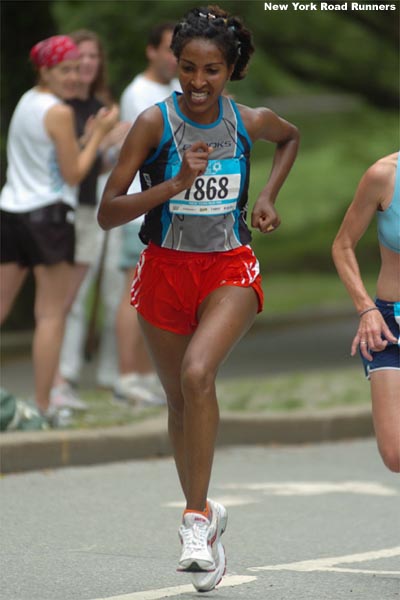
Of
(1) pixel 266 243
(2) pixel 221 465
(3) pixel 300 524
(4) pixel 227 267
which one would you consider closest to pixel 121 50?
(2) pixel 221 465

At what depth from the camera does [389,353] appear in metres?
5.71

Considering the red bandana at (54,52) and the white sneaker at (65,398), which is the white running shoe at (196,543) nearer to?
the red bandana at (54,52)

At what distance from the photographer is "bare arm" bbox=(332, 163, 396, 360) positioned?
5.64 metres

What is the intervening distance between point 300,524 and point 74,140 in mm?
3011

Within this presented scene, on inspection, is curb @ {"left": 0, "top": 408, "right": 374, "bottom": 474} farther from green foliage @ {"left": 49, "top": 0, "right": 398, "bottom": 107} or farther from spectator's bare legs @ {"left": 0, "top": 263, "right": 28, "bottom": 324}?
green foliage @ {"left": 49, "top": 0, "right": 398, "bottom": 107}

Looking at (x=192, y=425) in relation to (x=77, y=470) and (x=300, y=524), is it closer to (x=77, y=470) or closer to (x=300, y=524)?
(x=300, y=524)

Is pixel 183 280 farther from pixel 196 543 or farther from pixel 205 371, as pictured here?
pixel 196 543

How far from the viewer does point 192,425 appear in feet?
18.2

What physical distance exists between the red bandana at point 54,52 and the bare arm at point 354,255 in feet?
12.5

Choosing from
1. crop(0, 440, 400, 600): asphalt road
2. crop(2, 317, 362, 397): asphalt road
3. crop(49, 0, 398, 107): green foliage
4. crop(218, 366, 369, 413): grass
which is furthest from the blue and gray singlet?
crop(49, 0, 398, 107): green foliage

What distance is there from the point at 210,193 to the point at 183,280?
0.32m

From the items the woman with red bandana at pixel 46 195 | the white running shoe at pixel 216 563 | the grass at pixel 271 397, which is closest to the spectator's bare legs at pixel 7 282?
the woman with red bandana at pixel 46 195

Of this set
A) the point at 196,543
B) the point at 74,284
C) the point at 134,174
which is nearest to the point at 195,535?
the point at 196,543

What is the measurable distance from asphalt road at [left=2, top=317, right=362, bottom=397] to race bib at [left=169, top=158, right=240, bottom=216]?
6078 mm
